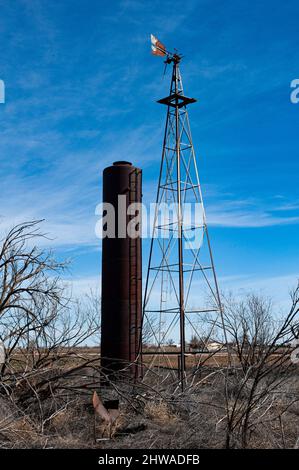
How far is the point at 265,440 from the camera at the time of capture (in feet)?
33.9

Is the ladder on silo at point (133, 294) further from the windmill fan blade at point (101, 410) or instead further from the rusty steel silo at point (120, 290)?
the windmill fan blade at point (101, 410)

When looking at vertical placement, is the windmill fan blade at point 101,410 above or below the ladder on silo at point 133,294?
below

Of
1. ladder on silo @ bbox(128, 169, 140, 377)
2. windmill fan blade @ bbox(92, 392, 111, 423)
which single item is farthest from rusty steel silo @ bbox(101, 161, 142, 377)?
windmill fan blade @ bbox(92, 392, 111, 423)

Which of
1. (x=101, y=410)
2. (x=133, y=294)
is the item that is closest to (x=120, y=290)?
(x=133, y=294)

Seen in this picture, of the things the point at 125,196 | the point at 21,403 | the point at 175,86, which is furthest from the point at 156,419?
the point at 175,86

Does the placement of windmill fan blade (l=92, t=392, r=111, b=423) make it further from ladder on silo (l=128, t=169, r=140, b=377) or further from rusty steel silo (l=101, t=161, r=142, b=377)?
ladder on silo (l=128, t=169, r=140, b=377)

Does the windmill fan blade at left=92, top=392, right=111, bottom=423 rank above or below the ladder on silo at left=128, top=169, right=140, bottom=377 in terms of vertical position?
below

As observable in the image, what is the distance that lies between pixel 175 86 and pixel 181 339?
28.0 feet

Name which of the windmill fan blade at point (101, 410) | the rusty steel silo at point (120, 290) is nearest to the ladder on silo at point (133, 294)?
the rusty steel silo at point (120, 290)

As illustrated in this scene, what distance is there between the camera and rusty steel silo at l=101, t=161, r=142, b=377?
694 inches

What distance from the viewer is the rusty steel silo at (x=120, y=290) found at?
17.6 metres

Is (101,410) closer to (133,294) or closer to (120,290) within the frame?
(120,290)

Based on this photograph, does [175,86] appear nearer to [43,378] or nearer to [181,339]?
[181,339]
